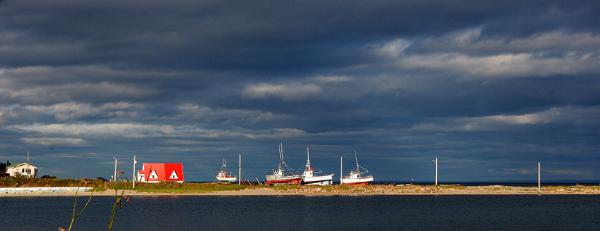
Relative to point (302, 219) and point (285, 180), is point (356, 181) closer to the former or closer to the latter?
point (285, 180)

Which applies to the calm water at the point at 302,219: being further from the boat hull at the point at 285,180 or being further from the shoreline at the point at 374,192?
the boat hull at the point at 285,180

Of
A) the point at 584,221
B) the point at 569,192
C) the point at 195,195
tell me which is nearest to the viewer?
the point at 584,221

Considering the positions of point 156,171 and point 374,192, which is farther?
point 374,192

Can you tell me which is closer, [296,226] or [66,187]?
[296,226]

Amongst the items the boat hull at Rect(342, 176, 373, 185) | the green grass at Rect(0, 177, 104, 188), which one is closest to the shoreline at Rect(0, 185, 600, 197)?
the green grass at Rect(0, 177, 104, 188)

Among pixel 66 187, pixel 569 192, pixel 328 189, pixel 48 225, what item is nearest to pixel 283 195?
pixel 328 189

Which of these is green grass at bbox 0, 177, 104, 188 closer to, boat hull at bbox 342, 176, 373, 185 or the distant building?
the distant building

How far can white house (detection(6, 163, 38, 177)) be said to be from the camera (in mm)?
152875

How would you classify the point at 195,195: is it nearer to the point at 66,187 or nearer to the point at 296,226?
the point at 66,187

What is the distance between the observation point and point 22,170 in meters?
153

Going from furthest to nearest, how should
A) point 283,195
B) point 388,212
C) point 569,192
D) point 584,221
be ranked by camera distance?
point 569,192, point 283,195, point 388,212, point 584,221

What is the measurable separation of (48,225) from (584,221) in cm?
5973

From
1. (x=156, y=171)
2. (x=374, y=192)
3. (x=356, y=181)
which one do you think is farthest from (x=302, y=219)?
(x=356, y=181)

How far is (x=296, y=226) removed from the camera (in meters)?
71.7
